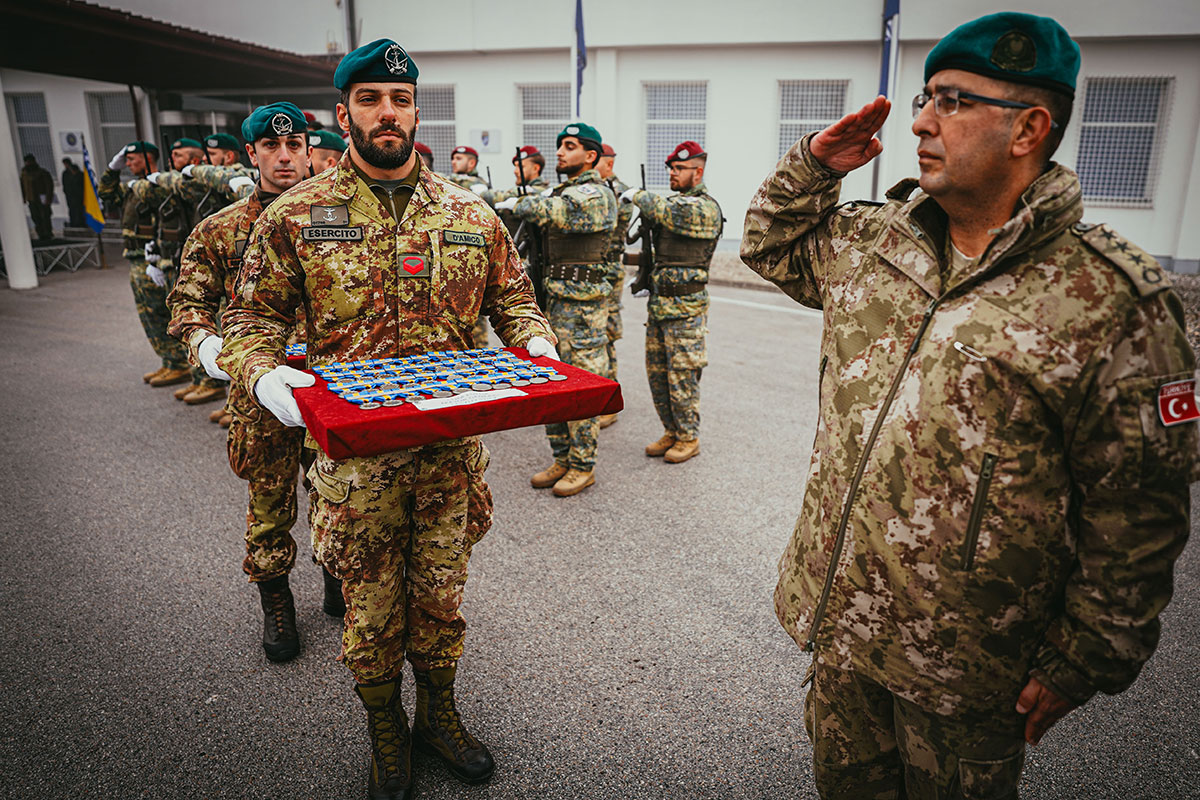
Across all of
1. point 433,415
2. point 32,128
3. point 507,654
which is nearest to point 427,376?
point 433,415

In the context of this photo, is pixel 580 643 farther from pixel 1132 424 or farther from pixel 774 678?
pixel 1132 424

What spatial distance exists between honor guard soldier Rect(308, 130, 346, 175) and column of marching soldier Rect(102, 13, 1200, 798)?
2580 mm

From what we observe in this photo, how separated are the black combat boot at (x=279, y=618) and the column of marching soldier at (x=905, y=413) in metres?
0.79

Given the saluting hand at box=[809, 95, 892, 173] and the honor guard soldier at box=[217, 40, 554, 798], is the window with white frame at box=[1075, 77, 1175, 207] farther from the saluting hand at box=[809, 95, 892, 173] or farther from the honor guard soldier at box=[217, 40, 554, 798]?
the honor guard soldier at box=[217, 40, 554, 798]

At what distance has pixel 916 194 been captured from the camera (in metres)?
1.74

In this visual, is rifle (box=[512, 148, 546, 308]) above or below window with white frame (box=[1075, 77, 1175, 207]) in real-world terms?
below

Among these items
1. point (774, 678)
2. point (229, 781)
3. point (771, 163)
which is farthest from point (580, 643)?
point (771, 163)

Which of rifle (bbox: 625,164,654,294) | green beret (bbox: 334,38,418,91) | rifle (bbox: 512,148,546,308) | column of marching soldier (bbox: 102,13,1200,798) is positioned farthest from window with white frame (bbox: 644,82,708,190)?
column of marching soldier (bbox: 102,13,1200,798)

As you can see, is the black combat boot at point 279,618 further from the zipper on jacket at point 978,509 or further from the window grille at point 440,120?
the window grille at point 440,120

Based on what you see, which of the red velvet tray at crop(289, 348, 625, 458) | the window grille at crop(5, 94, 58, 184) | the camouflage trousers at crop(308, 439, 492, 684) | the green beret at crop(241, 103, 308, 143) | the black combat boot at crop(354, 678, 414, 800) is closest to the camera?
the red velvet tray at crop(289, 348, 625, 458)

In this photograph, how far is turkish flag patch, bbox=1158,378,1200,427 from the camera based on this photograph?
1287mm

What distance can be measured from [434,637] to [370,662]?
0.21 meters

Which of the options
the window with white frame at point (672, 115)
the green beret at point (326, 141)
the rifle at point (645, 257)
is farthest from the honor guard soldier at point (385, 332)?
the window with white frame at point (672, 115)

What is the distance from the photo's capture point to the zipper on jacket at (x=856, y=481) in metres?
1.51
